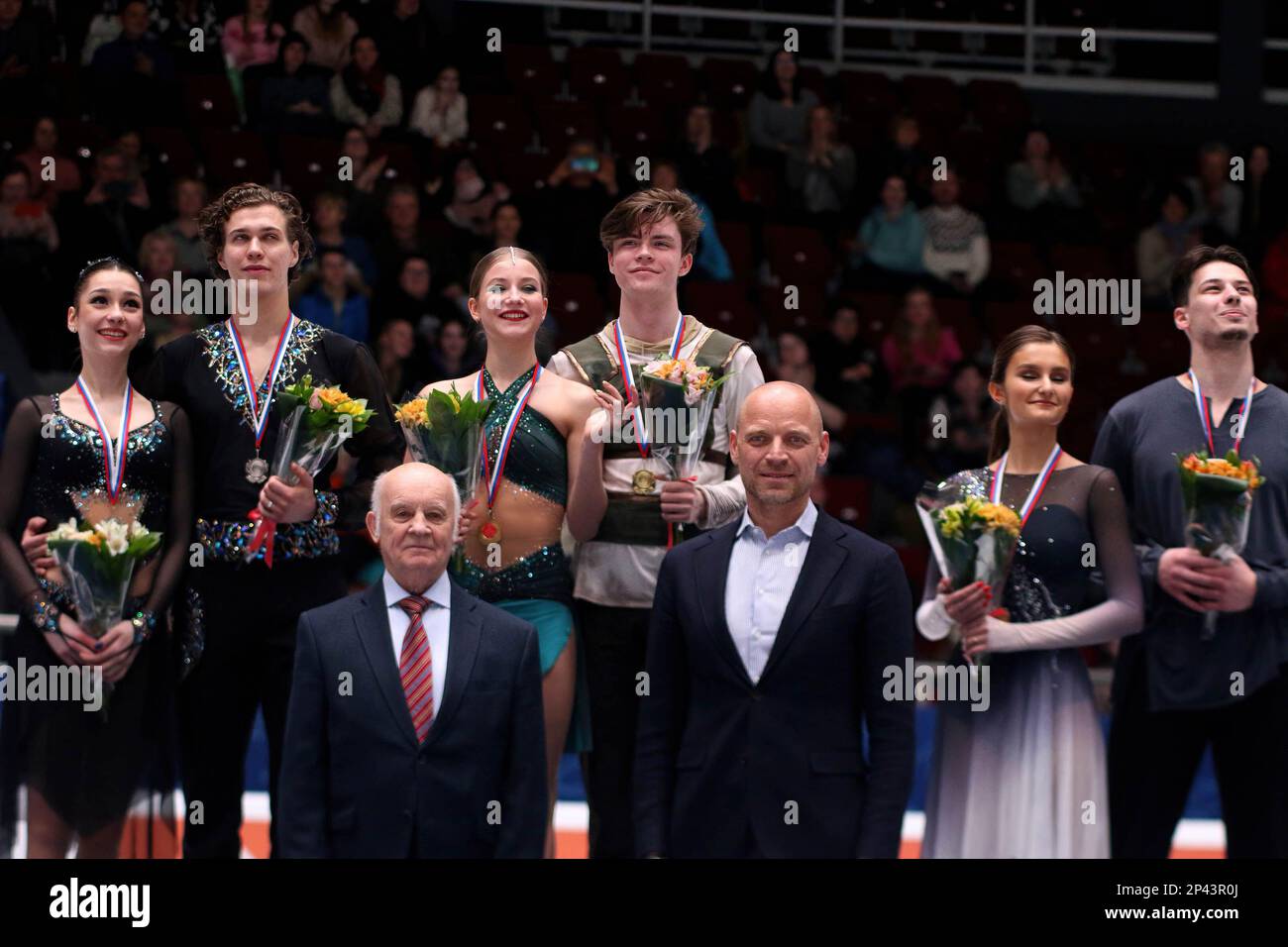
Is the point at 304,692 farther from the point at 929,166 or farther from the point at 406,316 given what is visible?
the point at 929,166

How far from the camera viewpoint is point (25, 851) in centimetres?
380

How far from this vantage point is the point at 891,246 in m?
8.94

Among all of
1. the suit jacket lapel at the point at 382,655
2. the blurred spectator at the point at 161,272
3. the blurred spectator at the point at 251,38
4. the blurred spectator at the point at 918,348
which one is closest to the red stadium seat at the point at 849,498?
the blurred spectator at the point at 918,348

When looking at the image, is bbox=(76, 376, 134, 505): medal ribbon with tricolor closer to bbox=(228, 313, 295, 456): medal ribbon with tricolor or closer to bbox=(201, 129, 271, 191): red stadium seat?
bbox=(228, 313, 295, 456): medal ribbon with tricolor

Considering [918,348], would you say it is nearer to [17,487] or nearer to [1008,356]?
[1008,356]

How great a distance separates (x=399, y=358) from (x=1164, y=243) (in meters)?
4.76

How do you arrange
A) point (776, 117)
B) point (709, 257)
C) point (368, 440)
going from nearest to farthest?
point (368, 440) → point (709, 257) → point (776, 117)

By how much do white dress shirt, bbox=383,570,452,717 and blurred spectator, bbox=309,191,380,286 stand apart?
14.1ft

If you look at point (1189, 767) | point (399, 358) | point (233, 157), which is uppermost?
point (233, 157)

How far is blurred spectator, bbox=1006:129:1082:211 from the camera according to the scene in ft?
31.7

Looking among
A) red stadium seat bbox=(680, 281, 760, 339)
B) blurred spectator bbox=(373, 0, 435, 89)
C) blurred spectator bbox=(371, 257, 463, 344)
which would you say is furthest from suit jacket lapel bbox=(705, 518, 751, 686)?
blurred spectator bbox=(373, 0, 435, 89)

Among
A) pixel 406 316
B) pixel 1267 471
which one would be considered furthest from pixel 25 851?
pixel 406 316

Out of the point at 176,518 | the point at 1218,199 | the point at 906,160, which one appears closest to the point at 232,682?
the point at 176,518
